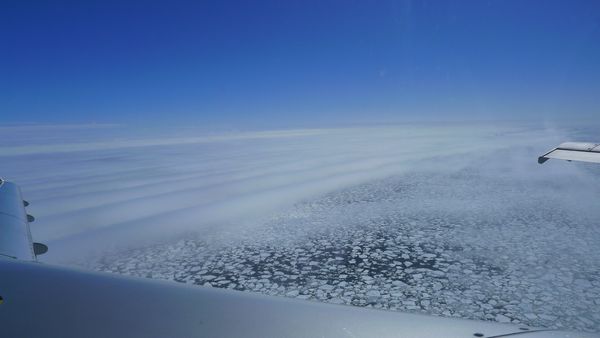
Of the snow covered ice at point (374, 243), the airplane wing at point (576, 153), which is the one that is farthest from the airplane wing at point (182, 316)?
the airplane wing at point (576, 153)

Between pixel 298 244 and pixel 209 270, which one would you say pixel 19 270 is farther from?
pixel 298 244

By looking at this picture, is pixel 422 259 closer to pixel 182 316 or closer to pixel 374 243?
pixel 374 243


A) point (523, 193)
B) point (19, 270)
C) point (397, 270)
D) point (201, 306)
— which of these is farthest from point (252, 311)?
point (523, 193)

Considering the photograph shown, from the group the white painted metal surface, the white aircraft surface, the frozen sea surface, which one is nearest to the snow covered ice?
the frozen sea surface

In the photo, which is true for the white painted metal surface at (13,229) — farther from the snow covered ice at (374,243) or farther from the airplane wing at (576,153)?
the airplane wing at (576,153)

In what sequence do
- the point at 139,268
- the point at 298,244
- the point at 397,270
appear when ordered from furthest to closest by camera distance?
the point at 298,244
the point at 139,268
the point at 397,270

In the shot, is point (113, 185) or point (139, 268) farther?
point (113, 185)

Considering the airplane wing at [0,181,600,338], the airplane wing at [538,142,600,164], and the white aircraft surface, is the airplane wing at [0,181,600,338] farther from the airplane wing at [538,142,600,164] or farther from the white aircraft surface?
the airplane wing at [538,142,600,164]
